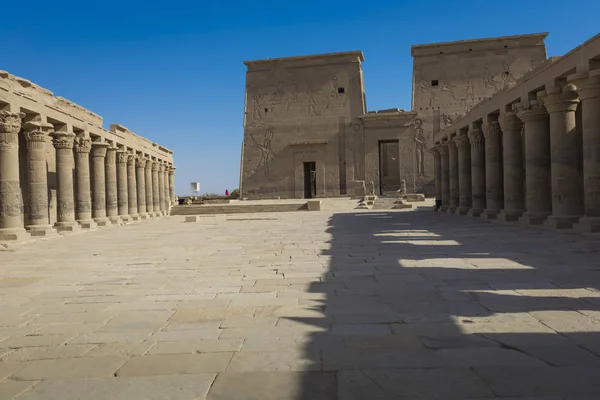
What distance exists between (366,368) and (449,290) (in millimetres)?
2564

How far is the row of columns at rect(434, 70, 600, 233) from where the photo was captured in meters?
10.6

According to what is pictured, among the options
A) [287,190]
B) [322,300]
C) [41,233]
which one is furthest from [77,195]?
[287,190]

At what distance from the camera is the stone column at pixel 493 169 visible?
16.3 metres

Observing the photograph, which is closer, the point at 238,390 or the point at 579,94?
the point at 238,390

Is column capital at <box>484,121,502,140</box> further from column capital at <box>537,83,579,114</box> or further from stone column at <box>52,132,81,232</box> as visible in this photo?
stone column at <box>52,132,81,232</box>

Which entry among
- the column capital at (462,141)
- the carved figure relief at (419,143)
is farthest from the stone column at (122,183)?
the carved figure relief at (419,143)

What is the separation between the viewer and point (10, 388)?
9.84ft

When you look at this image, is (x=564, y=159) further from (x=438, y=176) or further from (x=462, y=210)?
(x=438, y=176)

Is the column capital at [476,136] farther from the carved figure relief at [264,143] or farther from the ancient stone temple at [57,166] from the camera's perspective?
the carved figure relief at [264,143]

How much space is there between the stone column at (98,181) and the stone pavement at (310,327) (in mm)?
11924

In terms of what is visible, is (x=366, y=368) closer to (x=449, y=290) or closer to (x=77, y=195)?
(x=449, y=290)

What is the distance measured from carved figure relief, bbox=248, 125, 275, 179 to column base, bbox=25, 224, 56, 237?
2617cm

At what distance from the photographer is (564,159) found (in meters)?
11.8

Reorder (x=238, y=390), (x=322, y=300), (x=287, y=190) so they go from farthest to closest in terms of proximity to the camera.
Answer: (x=287, y=190), (x=322, y=300), (x=238, y=390)
